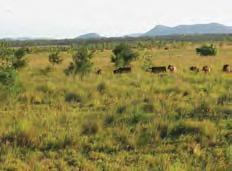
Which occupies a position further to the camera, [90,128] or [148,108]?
[148,108]

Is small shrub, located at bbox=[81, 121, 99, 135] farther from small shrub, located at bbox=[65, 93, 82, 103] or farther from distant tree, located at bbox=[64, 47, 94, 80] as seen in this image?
distant tree, located at bbox=[64, 47, 94, 80]

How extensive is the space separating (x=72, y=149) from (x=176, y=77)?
1368 centimetres

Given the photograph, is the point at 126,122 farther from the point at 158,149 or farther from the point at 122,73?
the point at 122,73

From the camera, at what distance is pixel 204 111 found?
13633 millimetres

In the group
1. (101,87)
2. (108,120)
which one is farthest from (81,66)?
(108,120)

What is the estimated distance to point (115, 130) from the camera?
36.6ft

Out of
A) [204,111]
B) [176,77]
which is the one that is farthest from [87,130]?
[176,77]

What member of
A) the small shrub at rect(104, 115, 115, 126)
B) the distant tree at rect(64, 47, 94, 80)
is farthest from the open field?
the distant tree at rect(64, 47, 94, 80)


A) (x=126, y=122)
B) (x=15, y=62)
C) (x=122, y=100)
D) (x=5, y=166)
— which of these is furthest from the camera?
(x=15, y=62)

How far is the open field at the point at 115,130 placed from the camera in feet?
29.6

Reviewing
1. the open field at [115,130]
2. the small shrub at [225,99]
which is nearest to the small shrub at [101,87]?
the open field at [115,130]

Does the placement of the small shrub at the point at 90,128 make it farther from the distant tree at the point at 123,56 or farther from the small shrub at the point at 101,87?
the distant tree at the point at 123,56

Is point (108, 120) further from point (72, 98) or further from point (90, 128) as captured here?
point (72, 98)

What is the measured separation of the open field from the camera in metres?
9.02
